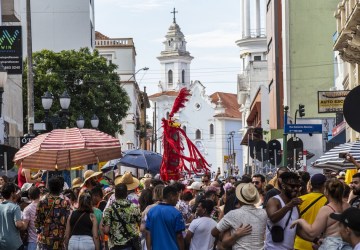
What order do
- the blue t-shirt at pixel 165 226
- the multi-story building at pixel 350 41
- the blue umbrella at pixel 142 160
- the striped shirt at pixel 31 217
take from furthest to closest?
the multi-story building at pixel 350 41 < the blue umbrella at pixel 142 160 < the striped shirt at pixel 31 217 < the blue t-shirt at pixel 165 226

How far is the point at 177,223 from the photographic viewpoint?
1354cm

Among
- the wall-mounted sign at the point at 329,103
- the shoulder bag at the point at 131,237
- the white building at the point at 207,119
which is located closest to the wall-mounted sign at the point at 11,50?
the wall-mounted sign at the point at 329,103

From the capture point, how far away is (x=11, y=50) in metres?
29.3

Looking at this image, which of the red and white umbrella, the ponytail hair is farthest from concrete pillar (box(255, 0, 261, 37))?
the ponytail hair

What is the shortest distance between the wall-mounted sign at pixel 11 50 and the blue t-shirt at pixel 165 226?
1632 cm

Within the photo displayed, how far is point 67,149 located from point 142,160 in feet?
35.7

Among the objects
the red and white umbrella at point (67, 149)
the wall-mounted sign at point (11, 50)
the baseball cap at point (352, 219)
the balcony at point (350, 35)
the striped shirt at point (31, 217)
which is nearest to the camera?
the baseball cap at point (352, 219)

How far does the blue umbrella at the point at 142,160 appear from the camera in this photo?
28.8 m

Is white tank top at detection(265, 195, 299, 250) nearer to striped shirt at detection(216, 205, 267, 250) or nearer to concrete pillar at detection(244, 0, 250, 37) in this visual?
striped shirt at detection(216, 205, 267, 250)

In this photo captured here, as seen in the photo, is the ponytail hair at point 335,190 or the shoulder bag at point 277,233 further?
the shoulder bag at point 277,233

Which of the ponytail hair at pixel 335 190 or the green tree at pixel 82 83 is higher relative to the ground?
the green tree at pixel 82 83

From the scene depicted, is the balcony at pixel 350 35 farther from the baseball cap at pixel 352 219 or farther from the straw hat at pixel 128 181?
the baseball cap at pixel 352 219

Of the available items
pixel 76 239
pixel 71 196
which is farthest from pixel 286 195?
pixel 71 196

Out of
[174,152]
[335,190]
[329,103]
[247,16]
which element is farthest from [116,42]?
[335,190]
